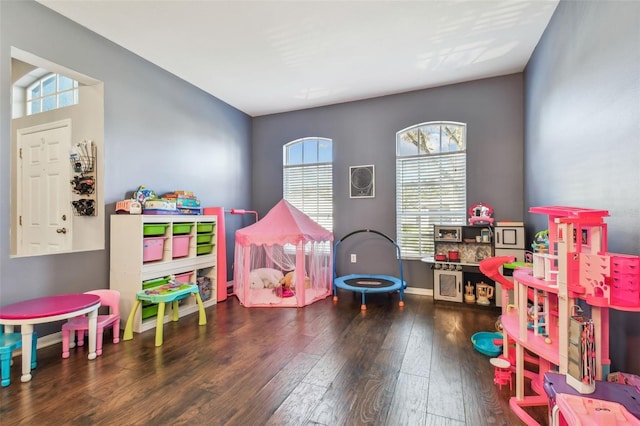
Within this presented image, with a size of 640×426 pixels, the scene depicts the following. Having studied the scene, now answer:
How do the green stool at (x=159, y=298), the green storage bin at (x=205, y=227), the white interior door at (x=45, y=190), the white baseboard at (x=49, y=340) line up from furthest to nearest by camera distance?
1. the green storage bin at (x=205, y=227)
2. the white interior door at (x=45, y=190)
3. the green stool at (x=159, y=298)
4. the white baseboard at (x=49, y=340)

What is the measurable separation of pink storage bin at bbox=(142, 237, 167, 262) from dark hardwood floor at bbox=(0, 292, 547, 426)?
766 millimetres

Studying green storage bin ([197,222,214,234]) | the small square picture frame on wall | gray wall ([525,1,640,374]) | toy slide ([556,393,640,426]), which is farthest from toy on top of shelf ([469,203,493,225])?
green storage bin ([197,222,214,234])

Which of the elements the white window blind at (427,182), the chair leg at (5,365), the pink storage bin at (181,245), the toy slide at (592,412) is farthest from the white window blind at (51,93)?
the toy slide at (592,412)

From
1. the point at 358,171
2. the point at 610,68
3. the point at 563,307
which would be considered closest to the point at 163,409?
the point at 563,307

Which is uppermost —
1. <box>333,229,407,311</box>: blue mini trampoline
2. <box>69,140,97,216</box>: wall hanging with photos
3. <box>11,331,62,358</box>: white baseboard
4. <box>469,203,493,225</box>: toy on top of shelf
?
<box>69,140,97,216</box>: wall hanging with photos

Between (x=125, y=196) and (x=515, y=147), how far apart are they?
15.9ft

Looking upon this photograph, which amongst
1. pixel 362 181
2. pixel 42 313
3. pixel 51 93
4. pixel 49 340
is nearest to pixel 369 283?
pixel 362 181

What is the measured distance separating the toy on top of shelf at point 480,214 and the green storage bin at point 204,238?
11.5 ft

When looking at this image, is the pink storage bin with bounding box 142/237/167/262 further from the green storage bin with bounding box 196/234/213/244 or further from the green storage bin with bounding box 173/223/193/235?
the green storage bin with bounding box 196/234/213/244

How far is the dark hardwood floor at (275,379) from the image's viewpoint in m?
1.69

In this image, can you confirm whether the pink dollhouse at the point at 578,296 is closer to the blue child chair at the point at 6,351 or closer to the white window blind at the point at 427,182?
the white window blind at the point at 427,182

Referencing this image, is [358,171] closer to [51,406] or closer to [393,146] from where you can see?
[393,146]

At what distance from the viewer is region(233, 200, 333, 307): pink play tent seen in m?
3.76

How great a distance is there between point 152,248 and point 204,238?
30.6 inches
